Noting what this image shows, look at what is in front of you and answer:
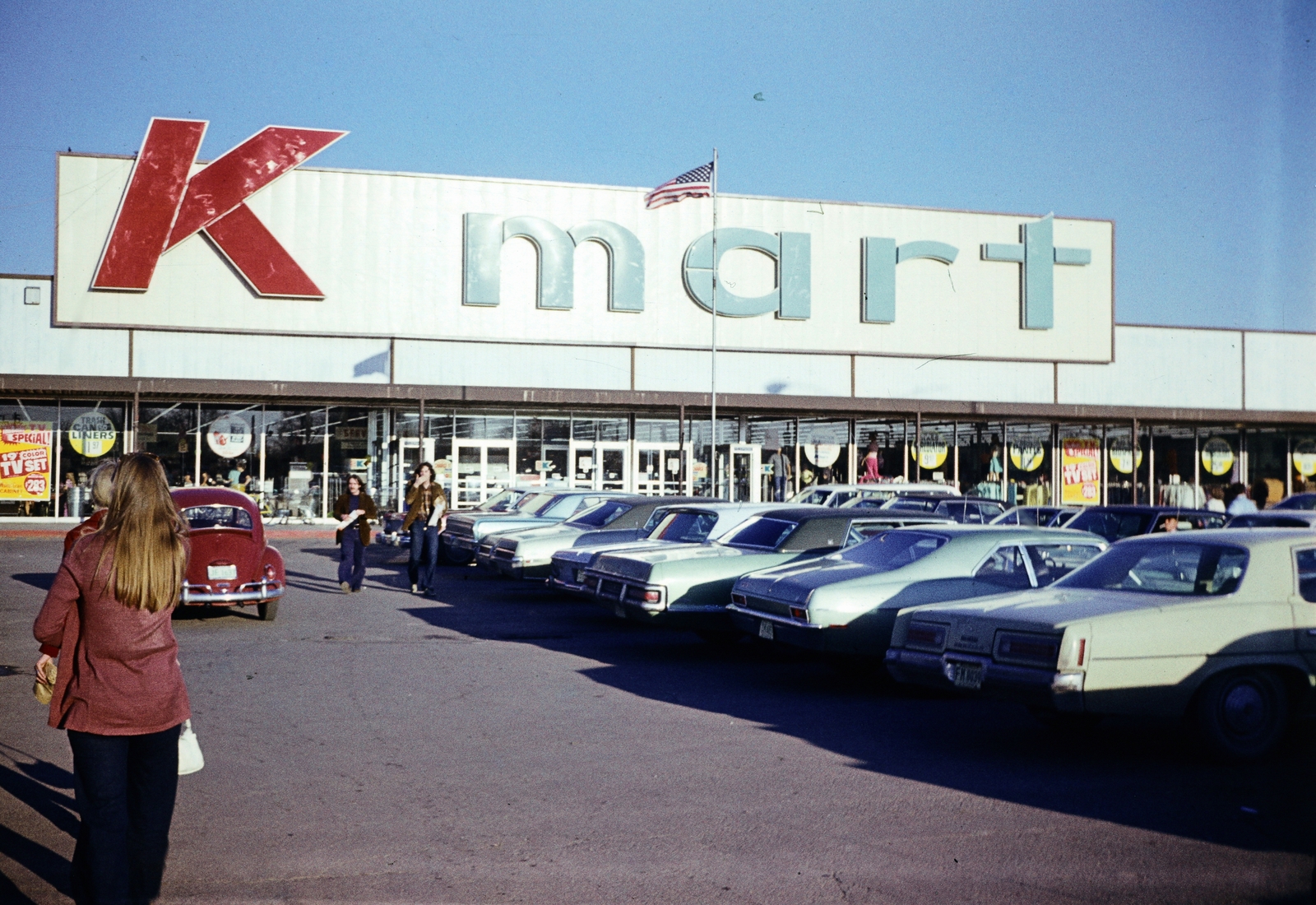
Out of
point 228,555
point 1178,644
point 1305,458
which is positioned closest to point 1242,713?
A: point 1178,644

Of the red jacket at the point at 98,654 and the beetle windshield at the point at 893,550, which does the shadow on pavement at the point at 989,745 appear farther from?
the red jacket at the point at 98,654

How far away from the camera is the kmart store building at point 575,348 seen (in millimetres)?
32375

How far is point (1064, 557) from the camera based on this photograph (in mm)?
10031

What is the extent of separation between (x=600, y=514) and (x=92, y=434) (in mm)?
20684

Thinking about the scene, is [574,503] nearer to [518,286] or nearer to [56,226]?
[518,286]

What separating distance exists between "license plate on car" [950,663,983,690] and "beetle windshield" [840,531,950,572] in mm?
2283

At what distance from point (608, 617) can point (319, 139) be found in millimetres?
22878

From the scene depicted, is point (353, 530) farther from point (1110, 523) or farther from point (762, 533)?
point (1110, 523)

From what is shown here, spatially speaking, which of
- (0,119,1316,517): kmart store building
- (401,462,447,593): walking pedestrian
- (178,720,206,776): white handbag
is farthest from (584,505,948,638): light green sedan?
(0,119,1316,517): kmart store building

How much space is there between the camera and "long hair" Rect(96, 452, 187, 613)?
4.32 m

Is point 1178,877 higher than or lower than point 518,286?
lower

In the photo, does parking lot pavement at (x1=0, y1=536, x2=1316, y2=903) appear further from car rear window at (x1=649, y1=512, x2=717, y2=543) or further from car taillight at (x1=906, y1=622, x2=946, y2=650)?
car rear window at (x1=649, y1=512, x2=717, y2=543)

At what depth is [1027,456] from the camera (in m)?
38.5

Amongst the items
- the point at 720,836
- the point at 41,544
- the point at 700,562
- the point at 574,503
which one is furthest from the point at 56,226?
the point at 720,836
